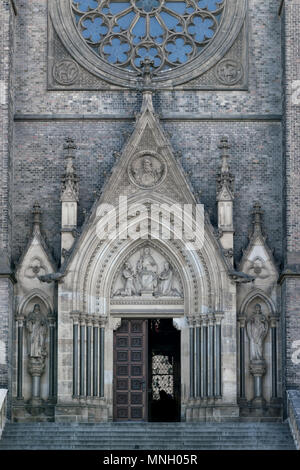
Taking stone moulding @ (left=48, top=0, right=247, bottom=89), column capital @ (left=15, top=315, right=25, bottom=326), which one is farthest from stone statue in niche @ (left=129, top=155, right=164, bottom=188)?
column capital @ (left=15, top=315, right=25, bottom=326)

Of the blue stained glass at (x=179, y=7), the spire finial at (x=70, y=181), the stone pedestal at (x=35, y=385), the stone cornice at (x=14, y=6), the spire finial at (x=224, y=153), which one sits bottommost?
the stone pedestal at (x=35, y=385)

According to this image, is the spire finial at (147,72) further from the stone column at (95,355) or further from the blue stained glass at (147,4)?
the stone column at (95,355)

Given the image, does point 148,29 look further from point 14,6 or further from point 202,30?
point 14,6

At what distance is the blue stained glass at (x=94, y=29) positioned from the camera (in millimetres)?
36281

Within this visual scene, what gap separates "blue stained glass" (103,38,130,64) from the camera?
3619 centimetres

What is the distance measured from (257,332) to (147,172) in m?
4.44

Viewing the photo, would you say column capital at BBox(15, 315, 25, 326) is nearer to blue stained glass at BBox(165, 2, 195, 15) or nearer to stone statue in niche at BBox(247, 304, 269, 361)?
stone statue in niche at BBox(247, 304, 269, 361)

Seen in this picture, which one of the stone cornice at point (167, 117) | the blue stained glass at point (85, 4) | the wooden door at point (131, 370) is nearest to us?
the wooden door at point (131, 370)

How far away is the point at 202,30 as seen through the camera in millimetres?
36344

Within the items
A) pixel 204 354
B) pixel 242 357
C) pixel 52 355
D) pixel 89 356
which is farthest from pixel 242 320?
pixel 52 355

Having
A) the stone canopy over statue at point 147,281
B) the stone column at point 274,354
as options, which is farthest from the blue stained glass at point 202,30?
the stone column at point 274,354

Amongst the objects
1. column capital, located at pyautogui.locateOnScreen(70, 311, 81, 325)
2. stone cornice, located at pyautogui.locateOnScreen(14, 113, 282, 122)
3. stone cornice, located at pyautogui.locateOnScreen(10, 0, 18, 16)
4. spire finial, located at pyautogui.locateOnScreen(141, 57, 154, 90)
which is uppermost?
stone cornice, located at pyautogui.locateOnScreen(10, 0, 18, 16)

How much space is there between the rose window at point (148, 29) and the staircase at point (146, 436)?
907 cm

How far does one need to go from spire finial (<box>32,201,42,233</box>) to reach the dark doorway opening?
451 centimetres
